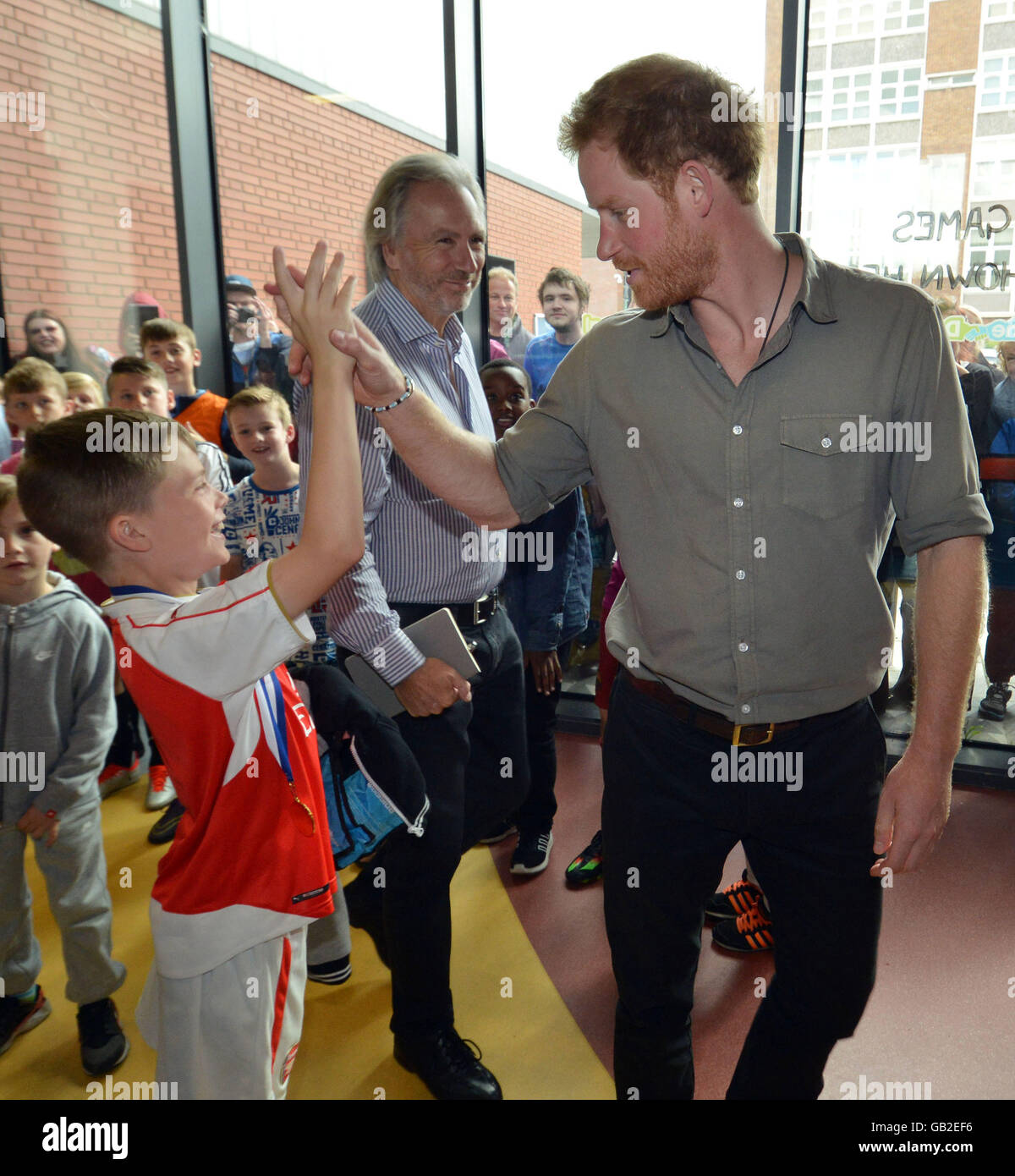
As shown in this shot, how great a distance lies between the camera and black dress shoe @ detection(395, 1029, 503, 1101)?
1.79 metres

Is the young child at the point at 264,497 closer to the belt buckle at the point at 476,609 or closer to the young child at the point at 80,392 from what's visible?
the young child at the point at 80,392

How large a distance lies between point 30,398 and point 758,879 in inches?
121

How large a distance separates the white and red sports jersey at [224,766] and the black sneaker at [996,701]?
122 inches

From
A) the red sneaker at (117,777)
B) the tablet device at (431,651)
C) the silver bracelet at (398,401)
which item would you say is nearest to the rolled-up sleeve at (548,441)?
the silver bracelet at (398,401)

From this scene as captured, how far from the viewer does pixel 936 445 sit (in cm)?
119

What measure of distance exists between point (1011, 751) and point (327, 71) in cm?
433

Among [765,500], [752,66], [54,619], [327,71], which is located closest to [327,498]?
[765,500]

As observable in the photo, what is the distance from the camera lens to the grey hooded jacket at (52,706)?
6.51 feet

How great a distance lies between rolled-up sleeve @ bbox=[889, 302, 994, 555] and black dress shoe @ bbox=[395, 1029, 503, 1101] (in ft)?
4.57

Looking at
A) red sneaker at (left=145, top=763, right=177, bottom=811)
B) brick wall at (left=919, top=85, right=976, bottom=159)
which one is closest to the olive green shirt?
brick wall at (left=919, top=85, right=976, bottom=159)

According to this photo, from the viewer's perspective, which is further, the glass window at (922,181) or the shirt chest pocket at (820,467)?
the glass window at (922,181)

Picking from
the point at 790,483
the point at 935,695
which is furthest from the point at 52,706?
the point at 935,695

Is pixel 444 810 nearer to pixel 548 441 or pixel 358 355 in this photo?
pixel 548 441

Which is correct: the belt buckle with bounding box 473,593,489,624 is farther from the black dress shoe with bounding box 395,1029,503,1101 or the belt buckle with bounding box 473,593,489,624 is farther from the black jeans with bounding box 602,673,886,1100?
the black dress shoe with bounding box 395,1029,503,1101
